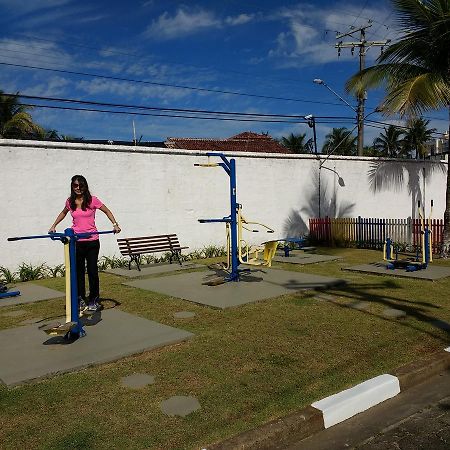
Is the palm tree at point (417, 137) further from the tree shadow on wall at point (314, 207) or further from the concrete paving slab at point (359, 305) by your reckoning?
the concrete paving slab at point (359, 305)

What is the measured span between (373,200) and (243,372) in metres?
14.0

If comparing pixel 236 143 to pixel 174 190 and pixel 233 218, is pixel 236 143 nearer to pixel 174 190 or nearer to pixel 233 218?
pixel 174 190

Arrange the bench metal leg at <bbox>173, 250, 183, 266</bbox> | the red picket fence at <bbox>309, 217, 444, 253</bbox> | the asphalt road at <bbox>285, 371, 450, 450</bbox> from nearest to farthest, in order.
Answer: the asphalt road at <bbox>285, 371, 450, 450</bbox> < the bench metal leg at <bbox>173, 250, 183, 266</bbox> < the red picket fence at <bbox>309, 217, 444, 253</bbox>

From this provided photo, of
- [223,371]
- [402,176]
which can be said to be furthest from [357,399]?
[402,176]

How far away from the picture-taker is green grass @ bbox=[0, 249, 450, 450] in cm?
322

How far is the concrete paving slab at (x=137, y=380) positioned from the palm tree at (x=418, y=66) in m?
8.79

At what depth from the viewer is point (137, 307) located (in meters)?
6.84

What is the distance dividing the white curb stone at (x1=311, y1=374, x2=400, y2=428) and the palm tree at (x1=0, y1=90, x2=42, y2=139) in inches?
1000

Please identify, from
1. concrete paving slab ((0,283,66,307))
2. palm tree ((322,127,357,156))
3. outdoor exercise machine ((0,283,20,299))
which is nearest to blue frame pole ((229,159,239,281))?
concrete paving slab ((0,283,66,307))

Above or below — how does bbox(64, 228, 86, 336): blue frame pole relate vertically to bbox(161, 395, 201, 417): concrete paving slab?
above

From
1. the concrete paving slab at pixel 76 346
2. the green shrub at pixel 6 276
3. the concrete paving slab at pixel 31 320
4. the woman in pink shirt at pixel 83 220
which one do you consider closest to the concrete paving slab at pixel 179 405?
the concrete paving slab at pixel 76 346

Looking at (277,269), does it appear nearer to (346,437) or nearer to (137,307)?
(137,307)

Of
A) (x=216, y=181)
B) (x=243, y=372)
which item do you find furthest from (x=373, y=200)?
(x=243, y=372)

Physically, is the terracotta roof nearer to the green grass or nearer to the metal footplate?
the green grass
